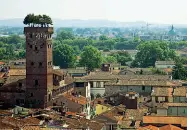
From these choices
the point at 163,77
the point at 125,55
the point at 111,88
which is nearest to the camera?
the point at 111,88

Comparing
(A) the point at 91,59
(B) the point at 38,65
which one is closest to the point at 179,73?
→ (A) the point at 91,59

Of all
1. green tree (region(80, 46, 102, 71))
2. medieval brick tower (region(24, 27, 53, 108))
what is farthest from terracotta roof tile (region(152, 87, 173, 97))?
green tree (region(80, 46, 102, 71))

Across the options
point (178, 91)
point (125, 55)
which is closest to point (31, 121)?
point (178, 91)

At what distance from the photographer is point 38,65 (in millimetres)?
56875

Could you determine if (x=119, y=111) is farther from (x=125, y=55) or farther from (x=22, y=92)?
(x=125, y=55)

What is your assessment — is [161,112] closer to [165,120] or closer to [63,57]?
[165,120]

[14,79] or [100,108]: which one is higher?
[14,79]

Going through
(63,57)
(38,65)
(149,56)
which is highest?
(38,65)

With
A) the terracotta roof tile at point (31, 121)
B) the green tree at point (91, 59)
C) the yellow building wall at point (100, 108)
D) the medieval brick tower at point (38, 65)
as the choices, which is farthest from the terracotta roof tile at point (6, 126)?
the green tree at point (91, 59)

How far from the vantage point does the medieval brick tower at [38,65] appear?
185 feet

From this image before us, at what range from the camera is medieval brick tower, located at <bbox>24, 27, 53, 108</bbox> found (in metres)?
56.3

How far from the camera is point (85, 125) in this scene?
41.3 meters

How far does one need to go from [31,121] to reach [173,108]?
19772 millimetres

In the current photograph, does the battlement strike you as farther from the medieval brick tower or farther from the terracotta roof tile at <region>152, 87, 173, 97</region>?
the terracotta roof tile at <region>152, 87, 173, 97</region>
